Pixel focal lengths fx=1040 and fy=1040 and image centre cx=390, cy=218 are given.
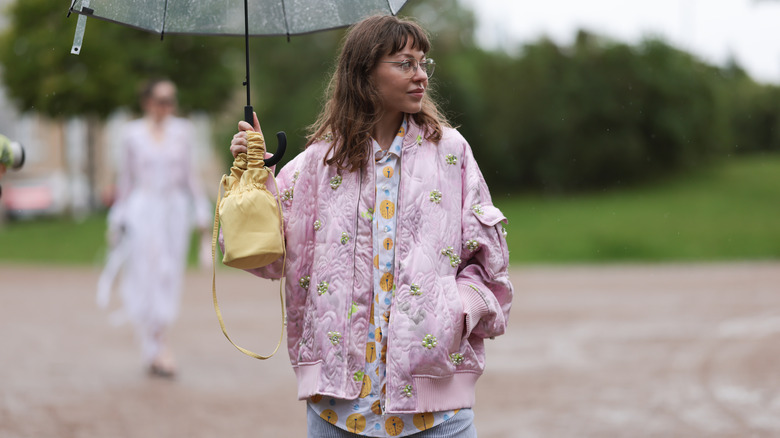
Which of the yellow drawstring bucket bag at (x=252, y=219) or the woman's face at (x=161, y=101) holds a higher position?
the woman's face at (x=161, y=101)

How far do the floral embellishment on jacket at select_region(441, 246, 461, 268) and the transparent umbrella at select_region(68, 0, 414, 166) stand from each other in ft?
3.29

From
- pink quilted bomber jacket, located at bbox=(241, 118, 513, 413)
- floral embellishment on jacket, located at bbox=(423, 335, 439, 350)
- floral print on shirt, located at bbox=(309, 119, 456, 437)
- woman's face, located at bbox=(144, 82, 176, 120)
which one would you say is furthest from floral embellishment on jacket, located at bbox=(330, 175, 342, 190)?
woman's face, located at bbox=(144, 82, 176, 120)

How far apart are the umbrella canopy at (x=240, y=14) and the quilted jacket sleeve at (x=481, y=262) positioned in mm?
871

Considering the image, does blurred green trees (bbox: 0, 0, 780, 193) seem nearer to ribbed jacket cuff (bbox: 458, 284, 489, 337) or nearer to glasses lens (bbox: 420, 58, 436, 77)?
glasses lens (bbox: 420, 58, 436, 77)

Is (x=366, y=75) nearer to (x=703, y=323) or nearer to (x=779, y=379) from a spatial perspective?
(x=779, y=379)

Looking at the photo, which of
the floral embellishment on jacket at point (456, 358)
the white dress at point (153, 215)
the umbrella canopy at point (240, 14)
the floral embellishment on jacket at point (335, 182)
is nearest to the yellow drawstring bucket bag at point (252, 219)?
the floral embellishment on jacket at point (335, 182)

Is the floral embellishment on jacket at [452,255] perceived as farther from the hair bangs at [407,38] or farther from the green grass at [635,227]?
the green grass at [635,227]

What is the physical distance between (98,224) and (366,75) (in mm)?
27091

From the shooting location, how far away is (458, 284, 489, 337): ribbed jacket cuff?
2.97 meters

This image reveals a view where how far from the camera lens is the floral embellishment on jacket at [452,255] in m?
3.01

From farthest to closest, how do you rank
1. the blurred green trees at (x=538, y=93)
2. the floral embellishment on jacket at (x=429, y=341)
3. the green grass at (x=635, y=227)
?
the blurred green trees at (x=538, y=93), the green grass at (x=635, y=227), the floral embellishment on jacket at (x=429, y=341)

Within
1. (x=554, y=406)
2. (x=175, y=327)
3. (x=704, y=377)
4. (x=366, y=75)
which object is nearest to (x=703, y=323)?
(x=704, y=377)

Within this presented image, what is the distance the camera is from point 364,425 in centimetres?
301

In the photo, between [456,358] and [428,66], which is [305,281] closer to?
[456,358]
